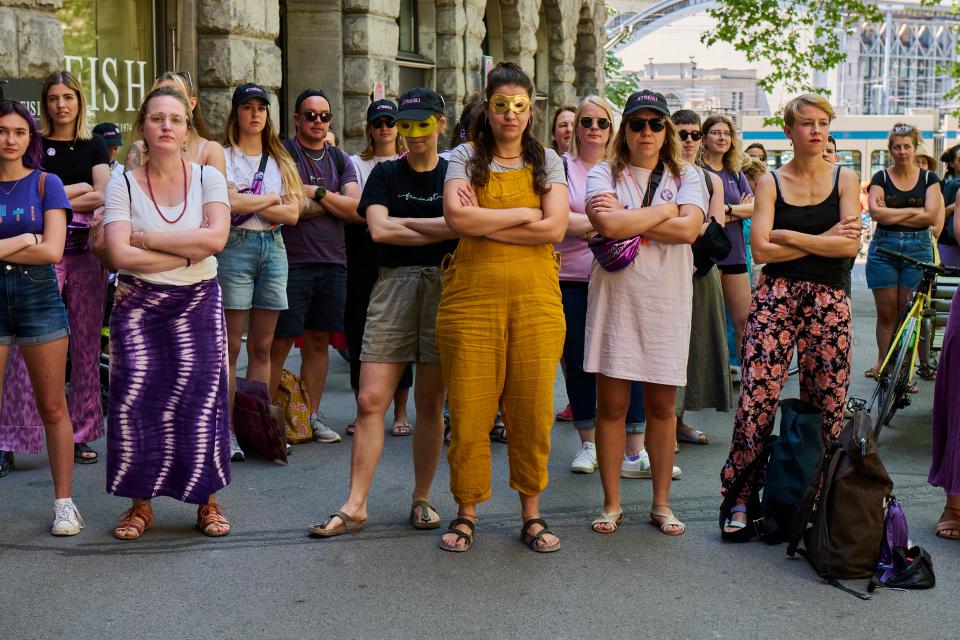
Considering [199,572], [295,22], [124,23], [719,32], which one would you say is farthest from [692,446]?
[719,32]

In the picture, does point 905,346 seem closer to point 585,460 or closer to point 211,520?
point 585,460

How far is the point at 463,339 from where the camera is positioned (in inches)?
217

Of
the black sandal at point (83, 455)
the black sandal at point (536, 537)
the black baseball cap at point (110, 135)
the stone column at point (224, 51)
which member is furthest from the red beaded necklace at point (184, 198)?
the stone column at point (224, 51)

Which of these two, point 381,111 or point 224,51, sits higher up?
point 224,51

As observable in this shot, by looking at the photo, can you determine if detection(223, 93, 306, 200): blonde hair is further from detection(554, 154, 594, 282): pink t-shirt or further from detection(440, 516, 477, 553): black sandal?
detection(440, 516, 477, 553): black sandal

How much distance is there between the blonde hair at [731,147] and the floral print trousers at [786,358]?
3018mm

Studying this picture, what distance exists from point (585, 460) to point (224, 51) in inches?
232

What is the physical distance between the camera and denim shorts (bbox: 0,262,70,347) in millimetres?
5766

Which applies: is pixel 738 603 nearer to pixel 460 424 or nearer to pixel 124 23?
pixel 460 424

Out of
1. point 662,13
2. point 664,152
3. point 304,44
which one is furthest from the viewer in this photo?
point 662,13

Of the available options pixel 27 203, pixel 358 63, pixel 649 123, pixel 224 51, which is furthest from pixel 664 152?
pixel 358 63

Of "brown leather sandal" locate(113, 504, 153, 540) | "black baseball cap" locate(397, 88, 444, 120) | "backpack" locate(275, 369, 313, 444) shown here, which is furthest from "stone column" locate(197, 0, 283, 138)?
"brown leather sandal" locate(113, 504, 153, 540)

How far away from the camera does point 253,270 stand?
7227mm

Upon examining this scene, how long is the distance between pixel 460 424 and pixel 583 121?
231cm
